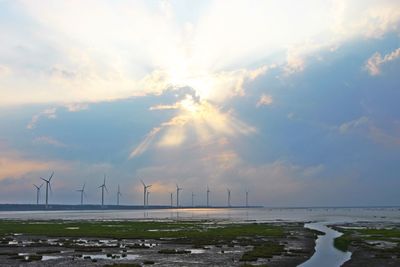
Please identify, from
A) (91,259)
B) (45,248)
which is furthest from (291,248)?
(45,248)

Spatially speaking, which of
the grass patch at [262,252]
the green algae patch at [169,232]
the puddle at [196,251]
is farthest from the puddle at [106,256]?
the green algae patch at [169,232]

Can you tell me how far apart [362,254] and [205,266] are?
68.2ft

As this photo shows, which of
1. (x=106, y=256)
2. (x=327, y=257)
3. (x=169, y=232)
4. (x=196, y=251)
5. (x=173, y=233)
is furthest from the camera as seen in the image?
(x=169, y=232)

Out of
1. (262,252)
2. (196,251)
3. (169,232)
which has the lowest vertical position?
(169,232)

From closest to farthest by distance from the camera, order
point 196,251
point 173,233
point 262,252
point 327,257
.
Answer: point 327,257 → point 262,252 → point 196,251 → point 173,233

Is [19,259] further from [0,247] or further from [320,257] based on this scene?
[320,257]

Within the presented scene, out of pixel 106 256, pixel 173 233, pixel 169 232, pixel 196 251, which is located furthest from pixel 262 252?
pixel 169 232

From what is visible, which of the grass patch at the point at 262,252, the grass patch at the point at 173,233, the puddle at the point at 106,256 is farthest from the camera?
the grass patch at the point at 173,233

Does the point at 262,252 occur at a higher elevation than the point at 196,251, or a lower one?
higher

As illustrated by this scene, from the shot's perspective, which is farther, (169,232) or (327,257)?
(169,232)

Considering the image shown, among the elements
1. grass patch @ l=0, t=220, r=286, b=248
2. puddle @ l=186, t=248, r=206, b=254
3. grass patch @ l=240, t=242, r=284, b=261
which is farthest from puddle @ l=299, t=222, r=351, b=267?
grass patch @ l=0, t=220, r=286, b=248

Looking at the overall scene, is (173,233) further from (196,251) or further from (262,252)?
(262,252)

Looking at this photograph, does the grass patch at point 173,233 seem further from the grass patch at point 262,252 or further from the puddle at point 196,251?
the grass patch at point 262,252

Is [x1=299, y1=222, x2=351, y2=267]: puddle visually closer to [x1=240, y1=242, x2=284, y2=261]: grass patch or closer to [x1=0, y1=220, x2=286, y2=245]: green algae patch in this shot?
[x1=240, y1=242, x2=284, y2=261]: grass patch
